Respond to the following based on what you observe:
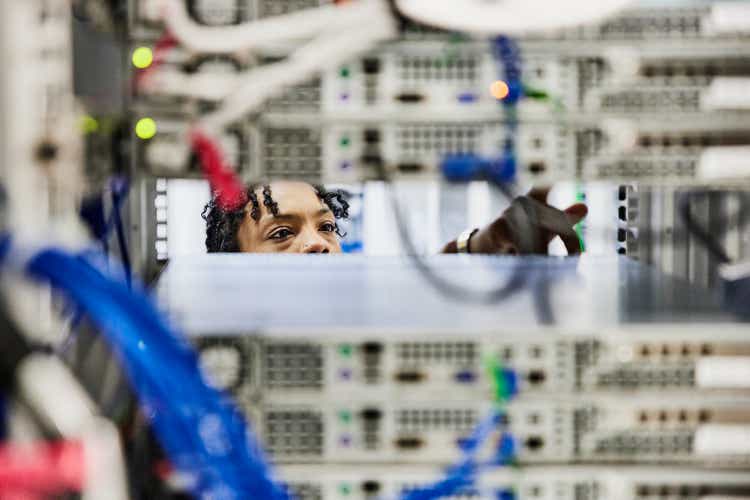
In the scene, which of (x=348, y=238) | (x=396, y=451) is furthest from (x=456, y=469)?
(x=348, y=238)

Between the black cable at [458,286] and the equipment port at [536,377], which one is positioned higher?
the black cable at [458,286]

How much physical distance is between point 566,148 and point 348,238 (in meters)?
1.12

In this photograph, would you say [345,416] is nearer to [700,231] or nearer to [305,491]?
[305,491]

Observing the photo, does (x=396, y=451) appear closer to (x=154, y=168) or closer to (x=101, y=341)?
(x=101, y=341)

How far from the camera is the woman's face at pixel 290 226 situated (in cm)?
170

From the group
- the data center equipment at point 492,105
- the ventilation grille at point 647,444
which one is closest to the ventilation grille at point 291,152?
the data center equipment at point 492,105

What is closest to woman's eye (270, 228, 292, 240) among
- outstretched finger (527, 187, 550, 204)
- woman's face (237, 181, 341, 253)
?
woman's face (237, 181, 341, 253)

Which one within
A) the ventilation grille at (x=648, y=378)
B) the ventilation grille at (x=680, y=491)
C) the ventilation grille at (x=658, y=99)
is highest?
the ventilation grille at (x=658, y=99)

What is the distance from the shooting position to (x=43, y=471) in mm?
415

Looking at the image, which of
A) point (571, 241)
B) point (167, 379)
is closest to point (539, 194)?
point (571, 241)

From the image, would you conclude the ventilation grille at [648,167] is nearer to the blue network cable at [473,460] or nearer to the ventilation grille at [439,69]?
the ventilation grille at [439,69]

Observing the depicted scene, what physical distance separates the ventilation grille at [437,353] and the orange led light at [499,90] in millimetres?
298

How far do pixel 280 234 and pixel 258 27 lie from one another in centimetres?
92

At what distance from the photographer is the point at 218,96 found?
33.0 inches
